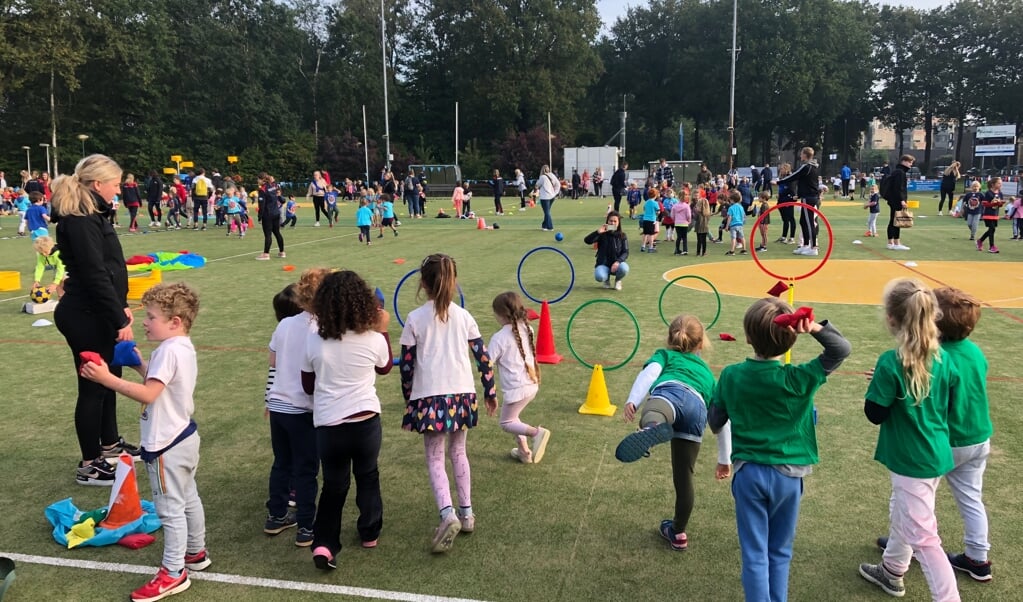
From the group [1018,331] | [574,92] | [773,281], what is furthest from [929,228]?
[574,92]

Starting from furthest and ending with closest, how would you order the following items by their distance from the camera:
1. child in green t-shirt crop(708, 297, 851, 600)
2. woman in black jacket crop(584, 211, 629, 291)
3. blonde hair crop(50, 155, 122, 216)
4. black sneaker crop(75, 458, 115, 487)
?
1. woman in black jacket crop(584, 211, 629, 291)
2. black sneaker crop(75, 458, 115, 487)
3. blonde hair crop(50, 155, 122, 216)
4. child in green t-shirt crop(708, 297, 851, 600)

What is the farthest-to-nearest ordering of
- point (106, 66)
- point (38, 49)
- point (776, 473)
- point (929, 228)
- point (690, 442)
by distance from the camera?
point (106, 66) < point (38, 49) < point (929, 228) < point (690, 442) < point (776, 473)

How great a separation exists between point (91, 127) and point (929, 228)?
216 feet

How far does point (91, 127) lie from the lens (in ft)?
211

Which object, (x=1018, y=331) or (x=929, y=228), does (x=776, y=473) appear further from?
(x=929, y=228)

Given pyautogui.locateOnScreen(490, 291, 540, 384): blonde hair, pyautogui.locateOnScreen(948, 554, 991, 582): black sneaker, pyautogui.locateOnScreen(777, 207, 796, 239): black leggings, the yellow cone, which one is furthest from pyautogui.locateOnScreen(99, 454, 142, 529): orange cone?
pyautogui.locateOnScreen(777, 207, 796, 239): black leggings

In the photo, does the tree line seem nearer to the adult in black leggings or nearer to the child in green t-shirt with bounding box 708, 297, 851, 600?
the adult in black leggings

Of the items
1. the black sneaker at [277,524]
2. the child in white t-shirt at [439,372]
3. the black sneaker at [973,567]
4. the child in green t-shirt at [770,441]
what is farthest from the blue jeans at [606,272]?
the child in green t-shirt at [770,441]

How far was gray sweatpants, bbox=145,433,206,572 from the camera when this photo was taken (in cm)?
399

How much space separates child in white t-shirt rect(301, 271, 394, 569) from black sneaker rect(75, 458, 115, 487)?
226 centimetres

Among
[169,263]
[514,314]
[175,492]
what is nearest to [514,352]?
[514,314]

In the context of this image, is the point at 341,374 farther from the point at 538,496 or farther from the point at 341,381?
the point at 538,496

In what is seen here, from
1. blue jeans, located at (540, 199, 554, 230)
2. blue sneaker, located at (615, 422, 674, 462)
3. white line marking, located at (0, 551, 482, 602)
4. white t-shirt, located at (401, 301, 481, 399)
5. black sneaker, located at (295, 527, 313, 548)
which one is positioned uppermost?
blue jeans, located at (540, 199, 554, 230)

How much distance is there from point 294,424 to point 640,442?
2.10 meters
